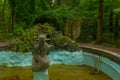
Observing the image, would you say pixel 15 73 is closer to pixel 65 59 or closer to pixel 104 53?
pixel 65 59

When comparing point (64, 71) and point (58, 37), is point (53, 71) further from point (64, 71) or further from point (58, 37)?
point (58, 37)

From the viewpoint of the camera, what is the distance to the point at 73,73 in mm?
11883

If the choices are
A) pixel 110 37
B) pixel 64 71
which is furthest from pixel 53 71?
pixel 110 37

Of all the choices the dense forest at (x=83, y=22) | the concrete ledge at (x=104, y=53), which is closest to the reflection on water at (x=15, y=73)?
the concrete ledge at (x=104, y=53)

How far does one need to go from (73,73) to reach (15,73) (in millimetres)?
2380

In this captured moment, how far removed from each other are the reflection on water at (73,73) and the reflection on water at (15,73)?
910 mm

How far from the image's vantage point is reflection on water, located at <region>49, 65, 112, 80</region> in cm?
1112

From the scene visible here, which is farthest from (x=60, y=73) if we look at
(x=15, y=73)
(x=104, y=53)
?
(x=104, y=53)

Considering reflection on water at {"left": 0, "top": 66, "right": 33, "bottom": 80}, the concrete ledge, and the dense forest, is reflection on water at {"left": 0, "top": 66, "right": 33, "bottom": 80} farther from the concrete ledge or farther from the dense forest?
the dense forest

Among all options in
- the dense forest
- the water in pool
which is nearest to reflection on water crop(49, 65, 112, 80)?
the water in pool

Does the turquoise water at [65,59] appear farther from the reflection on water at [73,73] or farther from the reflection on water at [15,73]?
the reflection on water at [15,73]

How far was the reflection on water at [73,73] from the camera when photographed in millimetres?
11117

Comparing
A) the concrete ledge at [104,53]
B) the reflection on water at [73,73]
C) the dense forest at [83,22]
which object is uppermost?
the dense forest at [83,22]

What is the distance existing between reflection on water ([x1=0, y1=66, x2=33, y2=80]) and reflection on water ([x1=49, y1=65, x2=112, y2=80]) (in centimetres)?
91
